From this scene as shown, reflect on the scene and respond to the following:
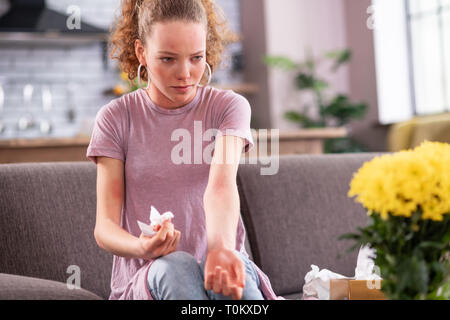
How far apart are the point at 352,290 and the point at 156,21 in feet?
1.87

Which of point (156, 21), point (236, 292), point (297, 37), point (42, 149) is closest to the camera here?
point (236, 292)

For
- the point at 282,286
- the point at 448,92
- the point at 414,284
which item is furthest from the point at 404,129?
the point at 414,284

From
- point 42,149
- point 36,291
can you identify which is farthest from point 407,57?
point 36,291

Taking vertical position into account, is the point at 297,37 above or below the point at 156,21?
above

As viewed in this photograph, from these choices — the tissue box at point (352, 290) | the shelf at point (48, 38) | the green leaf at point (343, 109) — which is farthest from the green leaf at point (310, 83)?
the tissue box at point (352, 290)

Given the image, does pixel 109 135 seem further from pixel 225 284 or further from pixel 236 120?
pixel 225 284

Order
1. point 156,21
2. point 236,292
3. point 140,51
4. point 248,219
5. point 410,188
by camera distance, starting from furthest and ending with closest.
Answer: point 248,219 < point 140,51 < point 156,21 < point 236,292 < point 410,188

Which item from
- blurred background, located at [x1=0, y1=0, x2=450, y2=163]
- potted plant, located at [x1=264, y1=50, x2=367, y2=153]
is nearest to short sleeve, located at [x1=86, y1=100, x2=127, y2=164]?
blurred background, located at [x1=0, y1=0, x2=450, y2=163]

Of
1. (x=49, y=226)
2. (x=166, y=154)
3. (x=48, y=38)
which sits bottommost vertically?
(x=49, y=226)

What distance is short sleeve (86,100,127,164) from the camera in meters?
1.13

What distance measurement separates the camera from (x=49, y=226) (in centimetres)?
155

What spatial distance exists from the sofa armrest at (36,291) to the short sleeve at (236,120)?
1.26 ft

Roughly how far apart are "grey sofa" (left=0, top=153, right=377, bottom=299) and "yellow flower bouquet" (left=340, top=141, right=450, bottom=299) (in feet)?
2.26

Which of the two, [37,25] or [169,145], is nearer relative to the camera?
[169,145]
